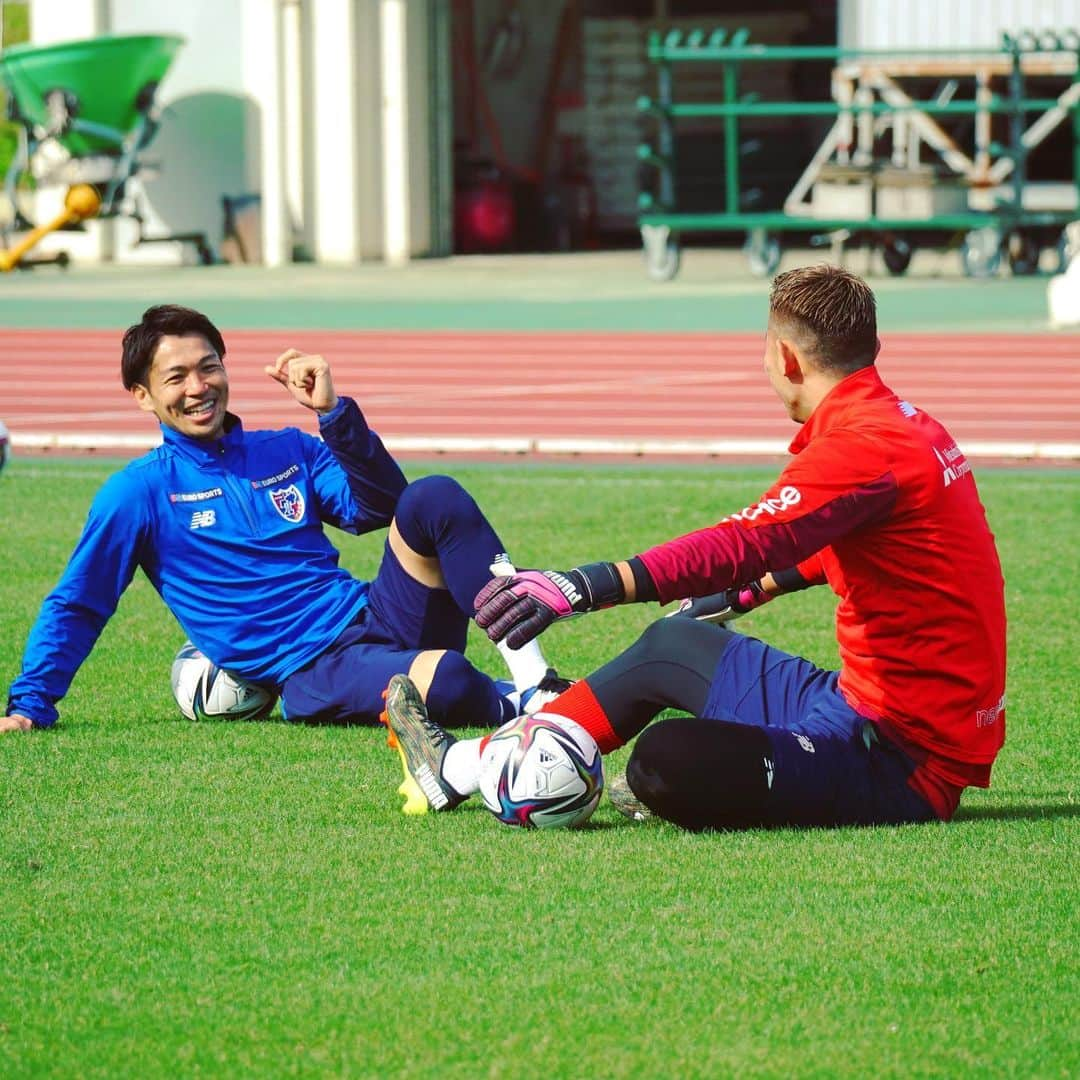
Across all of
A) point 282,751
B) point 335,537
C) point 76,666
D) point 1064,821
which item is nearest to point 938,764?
point 1064,821

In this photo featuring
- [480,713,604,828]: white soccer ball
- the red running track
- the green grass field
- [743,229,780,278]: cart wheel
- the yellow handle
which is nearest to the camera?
the green grass field

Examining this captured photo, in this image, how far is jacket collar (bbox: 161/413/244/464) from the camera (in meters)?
5.88

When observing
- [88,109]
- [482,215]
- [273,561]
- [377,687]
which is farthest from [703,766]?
[482,215]

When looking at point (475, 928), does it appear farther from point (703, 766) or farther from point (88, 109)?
point (88, 109)

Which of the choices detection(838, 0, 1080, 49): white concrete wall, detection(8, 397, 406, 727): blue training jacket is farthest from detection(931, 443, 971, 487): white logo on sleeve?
detection(838, 0, 1080, 49): white concrete wall

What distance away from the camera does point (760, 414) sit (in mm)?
13398

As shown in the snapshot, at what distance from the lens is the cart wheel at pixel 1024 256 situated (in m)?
22.5

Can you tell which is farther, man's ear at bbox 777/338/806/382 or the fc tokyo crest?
the fc tokyo crest

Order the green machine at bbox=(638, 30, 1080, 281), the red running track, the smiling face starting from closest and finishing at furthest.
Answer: the smiling face → the red running track → the green machine at bbox=(638, 30, 1080, 281)

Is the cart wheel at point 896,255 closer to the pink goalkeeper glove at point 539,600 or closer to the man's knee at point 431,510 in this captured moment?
the man's knee at point 431,510

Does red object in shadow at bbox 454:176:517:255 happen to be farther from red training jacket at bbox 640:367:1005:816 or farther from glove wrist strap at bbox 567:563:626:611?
glove wrist strap at bbox 567:563:626:611

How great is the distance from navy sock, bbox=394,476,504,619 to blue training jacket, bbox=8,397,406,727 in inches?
6.9

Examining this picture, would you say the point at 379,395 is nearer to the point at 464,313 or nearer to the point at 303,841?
the point at 464,313

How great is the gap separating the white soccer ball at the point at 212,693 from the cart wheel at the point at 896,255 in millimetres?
17422
